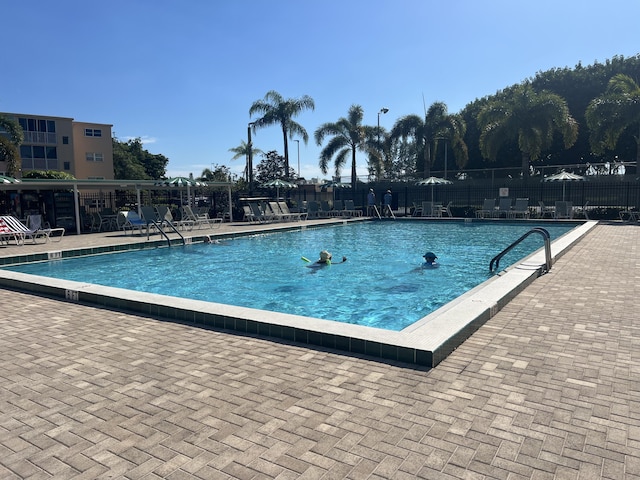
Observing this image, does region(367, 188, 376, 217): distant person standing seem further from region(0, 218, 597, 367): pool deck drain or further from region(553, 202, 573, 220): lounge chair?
region(0, 218, 597, 367): pool deck drain

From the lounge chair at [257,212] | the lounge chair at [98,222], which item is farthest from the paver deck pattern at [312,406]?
the lounge chair at [257,212]

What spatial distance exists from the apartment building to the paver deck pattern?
37.5 meters

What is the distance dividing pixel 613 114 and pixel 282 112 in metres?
18.5

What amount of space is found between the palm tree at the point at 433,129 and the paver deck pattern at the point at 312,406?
2589 centimetres

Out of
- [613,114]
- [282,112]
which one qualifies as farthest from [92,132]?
[613,114]

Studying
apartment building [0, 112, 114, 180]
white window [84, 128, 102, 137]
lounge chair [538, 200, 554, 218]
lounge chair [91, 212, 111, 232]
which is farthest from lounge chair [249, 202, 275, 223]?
white window [84, 128, 102, 137]

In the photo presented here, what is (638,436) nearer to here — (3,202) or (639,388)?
(639,388)

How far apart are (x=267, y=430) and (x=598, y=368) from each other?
8.23 feet

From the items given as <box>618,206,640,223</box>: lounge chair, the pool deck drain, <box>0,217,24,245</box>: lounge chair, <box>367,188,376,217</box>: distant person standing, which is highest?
<box>367,188,376,217</box>: distant person standing

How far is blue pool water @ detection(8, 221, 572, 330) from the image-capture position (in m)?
7.22

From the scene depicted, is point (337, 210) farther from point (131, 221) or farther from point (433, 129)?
point (131, 221)

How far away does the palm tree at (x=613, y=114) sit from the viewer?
21312mm

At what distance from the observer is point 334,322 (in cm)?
444

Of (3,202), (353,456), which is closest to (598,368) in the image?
(353,456)
